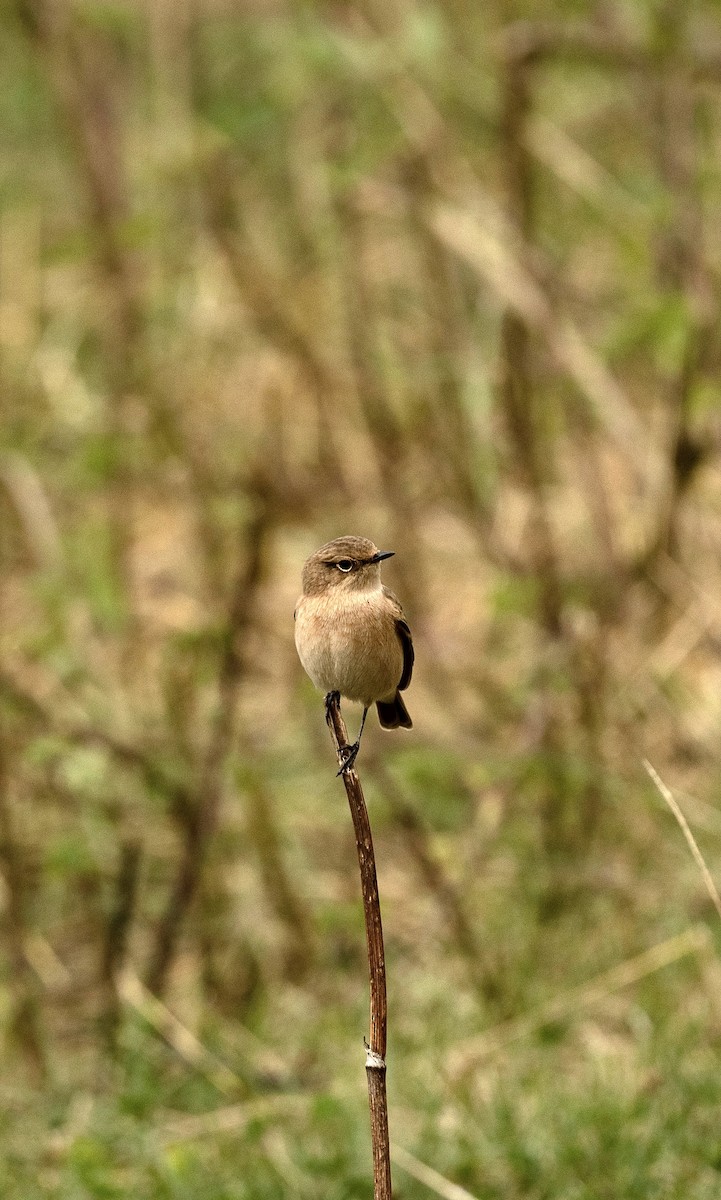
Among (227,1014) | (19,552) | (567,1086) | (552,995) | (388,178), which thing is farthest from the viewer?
(388,178)

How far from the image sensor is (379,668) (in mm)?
1854

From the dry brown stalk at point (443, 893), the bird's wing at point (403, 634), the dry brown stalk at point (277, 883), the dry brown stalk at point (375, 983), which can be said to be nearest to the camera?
the dry brown stalk at point (375, 983)

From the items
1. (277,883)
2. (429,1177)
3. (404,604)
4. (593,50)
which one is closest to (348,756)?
(429,1177)

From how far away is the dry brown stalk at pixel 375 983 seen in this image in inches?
65.5

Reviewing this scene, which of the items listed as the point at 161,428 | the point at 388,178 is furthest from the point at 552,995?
the point at 388,178

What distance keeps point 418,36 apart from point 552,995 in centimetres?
308

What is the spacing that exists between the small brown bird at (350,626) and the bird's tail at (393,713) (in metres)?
0.17

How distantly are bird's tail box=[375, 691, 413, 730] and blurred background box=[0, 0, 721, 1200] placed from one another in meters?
1.40

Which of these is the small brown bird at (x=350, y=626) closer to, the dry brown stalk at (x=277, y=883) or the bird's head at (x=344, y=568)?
the bird's head at (x=344, y=568)

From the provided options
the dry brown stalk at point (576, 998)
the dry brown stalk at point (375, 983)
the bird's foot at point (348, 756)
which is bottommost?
the dry brown stalk at point (375, 983)

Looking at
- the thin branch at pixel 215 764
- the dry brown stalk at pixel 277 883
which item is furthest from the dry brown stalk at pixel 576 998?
the thin branch at pixel 215 764

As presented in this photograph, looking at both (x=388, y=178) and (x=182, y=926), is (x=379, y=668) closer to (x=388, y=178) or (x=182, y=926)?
(x=182, y=926)

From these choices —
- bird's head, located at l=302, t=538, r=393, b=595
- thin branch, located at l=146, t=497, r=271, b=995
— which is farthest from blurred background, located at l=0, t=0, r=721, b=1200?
bird's head, located at l=302, t=538, r=393, b=595

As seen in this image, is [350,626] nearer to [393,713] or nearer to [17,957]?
[393,713]
